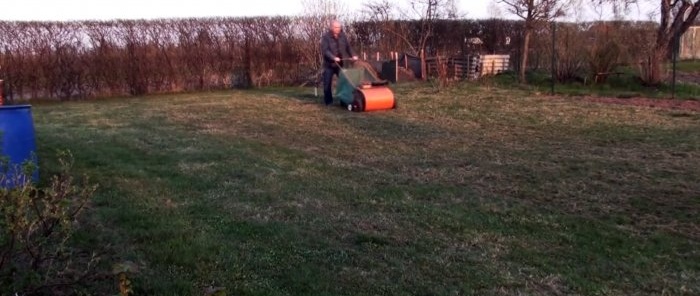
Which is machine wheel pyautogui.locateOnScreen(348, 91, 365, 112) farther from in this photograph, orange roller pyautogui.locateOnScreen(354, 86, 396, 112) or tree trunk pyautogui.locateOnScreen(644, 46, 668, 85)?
tree trunk pyautogui.locateOnScreen(644, 46, 668, 85)

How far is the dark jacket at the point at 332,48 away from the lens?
14.0 m

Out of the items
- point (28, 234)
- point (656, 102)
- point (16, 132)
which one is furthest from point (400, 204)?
point (656, 102)

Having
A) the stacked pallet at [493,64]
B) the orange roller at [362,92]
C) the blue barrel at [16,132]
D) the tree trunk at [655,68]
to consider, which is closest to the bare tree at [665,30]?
the tree trunk at [655,68]

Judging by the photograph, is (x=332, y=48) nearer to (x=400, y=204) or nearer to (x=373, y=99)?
(x=373, y=99)

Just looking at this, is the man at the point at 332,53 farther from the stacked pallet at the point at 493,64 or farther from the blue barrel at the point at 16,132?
the blue barrel at the point at 16,132

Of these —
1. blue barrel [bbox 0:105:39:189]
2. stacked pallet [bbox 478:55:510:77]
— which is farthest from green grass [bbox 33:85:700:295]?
stacked pallet [bbox 478:55:510:77]

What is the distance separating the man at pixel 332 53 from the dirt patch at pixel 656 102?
221 inches

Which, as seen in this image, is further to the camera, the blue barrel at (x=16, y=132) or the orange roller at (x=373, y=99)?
the orange roller at (x=373, y=99)

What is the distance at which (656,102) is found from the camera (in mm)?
13445

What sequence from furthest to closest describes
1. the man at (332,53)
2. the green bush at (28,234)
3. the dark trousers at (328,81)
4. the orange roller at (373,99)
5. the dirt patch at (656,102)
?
the dark trousers at (328,81) → the man at (332,53) → the dirt patch at (656,102) → the orange roller at (373,99) → the green bush at (28,234)

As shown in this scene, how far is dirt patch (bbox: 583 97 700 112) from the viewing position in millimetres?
12617

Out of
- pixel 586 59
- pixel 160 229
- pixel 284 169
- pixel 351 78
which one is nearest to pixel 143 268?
pixel 160 229

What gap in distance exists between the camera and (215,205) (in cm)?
585

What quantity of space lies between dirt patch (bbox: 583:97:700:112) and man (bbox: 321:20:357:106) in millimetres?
5616
